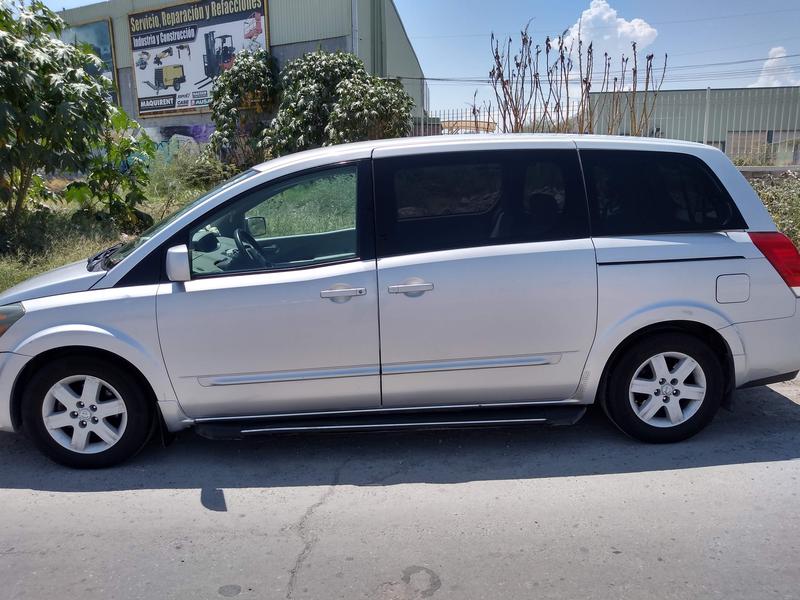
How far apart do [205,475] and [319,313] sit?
125 centimetres

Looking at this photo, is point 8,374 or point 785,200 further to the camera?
point 785,200

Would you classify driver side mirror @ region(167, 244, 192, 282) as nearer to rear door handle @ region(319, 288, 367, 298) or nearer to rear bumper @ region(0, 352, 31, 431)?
rear door handle @ region(319, 288, 367, 298)

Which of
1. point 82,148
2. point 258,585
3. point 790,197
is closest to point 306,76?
point 82,148

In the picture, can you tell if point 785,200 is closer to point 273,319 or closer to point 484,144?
point 484,144

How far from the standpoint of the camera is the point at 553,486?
3.84 metres

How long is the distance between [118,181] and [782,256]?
396 inches

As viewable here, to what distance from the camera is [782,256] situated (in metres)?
4.14

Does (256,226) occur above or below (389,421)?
above

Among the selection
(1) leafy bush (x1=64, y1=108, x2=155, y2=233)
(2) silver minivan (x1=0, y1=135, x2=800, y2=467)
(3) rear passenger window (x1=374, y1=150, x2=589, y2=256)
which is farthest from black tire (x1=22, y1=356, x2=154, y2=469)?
(1) leafy bush (x1=64, y1=108, x2=155, y2=233)

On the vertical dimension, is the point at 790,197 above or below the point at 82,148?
below

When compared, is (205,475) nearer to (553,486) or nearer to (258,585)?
(258,585)

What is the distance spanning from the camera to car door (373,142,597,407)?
13.0 feet

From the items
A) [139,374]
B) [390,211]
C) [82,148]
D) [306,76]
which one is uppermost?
[306,76]

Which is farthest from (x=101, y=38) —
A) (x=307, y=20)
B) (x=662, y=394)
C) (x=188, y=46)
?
(x=662, y=394)
